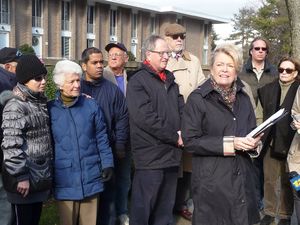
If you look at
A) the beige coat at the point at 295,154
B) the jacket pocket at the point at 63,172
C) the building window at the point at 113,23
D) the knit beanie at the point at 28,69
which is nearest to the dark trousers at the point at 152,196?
the jacket pocket at the point at 63,172

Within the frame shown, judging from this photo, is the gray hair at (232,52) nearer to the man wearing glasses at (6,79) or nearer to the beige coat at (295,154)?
the beige coat at (295,154)

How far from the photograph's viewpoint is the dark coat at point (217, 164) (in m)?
3.33

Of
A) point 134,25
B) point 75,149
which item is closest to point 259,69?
point 75,149

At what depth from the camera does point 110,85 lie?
4746 millimetres

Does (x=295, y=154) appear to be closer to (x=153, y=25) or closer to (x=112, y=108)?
(x=112, y=108)

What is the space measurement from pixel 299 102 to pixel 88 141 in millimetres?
1910

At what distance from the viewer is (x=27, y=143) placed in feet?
12.0

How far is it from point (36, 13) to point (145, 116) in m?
33.5

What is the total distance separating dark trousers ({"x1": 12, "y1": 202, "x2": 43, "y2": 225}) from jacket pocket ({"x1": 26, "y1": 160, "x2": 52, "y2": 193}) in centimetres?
22

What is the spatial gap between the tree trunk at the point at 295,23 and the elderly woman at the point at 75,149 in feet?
11.2

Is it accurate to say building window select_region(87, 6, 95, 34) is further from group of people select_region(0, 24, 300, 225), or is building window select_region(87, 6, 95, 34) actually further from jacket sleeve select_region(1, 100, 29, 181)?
jacket sleeve select_region(1, 100, 29, 181)

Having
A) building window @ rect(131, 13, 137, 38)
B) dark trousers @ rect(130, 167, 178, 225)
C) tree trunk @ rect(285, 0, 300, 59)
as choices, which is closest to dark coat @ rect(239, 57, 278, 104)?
tree trunk @ rect(285, 0, 300, 59)

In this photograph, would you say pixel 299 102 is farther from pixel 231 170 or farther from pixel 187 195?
pixel 187 195

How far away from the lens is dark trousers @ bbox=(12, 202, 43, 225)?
3795 mm
